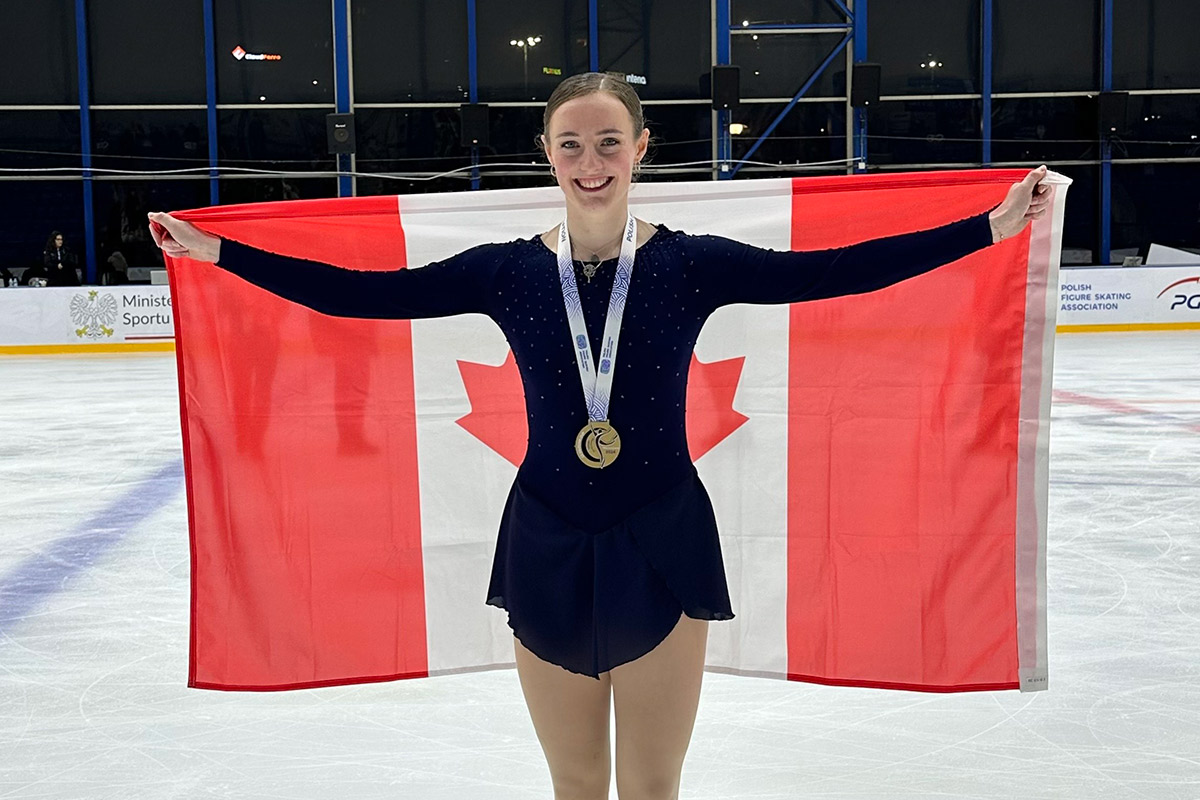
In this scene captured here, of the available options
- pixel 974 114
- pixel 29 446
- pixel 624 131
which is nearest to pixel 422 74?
pixel 974 114

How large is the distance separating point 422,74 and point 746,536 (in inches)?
582

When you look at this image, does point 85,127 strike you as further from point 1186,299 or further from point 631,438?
point 631,438

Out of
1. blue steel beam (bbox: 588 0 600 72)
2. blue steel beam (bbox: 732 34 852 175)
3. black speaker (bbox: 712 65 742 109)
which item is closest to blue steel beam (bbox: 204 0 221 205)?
blue steel beam (bbox: 588 0 600 72)

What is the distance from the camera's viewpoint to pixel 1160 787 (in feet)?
7.80

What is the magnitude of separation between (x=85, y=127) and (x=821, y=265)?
16.3 m

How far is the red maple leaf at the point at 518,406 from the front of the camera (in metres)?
2.60

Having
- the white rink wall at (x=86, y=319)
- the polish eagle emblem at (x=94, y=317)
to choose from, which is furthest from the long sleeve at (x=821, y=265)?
the polish eagle emblem at (x=94, y=317)

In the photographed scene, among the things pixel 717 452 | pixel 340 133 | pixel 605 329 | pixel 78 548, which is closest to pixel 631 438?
pixel 605 329

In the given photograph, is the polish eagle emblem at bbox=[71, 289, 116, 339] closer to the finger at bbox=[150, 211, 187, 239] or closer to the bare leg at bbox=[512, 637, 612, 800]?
the finger at bbox=[150, 211, 187, 239]

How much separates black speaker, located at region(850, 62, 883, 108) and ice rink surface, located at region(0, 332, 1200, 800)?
1183 cm

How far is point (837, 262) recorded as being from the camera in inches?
68.9

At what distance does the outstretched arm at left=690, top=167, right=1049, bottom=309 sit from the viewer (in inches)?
69.1

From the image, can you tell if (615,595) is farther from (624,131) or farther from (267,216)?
(267,216)

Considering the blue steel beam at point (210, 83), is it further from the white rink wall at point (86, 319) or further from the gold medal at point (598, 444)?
the gold medal at point (598, 444)
